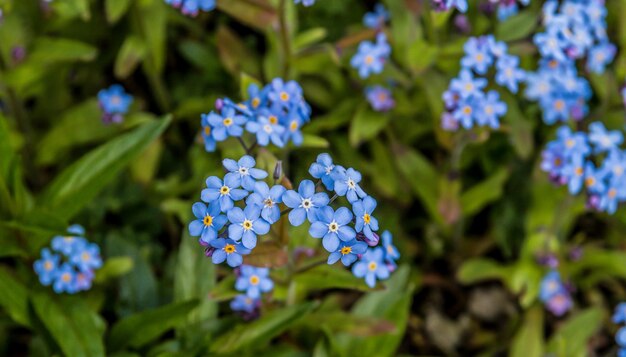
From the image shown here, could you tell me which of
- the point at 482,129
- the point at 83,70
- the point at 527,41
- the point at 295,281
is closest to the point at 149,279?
the point at 295,281

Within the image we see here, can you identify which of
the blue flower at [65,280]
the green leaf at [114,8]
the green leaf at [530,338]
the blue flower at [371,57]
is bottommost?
the green leaf at [530,338]

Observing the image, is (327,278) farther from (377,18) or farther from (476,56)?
(377,18)

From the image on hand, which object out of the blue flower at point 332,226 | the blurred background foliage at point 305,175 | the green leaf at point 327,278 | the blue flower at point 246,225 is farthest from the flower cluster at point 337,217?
the blurred background foliage at point 305,175

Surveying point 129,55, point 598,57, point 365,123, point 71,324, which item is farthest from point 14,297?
point 598,57

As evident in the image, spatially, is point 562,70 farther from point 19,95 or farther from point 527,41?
point 19,95

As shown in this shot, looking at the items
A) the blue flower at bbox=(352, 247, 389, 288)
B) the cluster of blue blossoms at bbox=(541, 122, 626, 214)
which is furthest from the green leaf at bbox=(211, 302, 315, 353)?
the cluster of blue blossoms at bbox=(541, 122, 626, 214)

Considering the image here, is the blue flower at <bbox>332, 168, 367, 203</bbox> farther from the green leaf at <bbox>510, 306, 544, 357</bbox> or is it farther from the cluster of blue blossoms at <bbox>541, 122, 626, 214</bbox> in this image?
the green leaf at <bbox>510, 306, 544, 357</bbox>

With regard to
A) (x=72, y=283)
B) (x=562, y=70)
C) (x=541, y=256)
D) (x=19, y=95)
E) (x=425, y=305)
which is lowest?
(x=425, y=305)

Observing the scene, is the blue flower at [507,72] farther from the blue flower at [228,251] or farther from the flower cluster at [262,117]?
the blue flower at [228,251]
